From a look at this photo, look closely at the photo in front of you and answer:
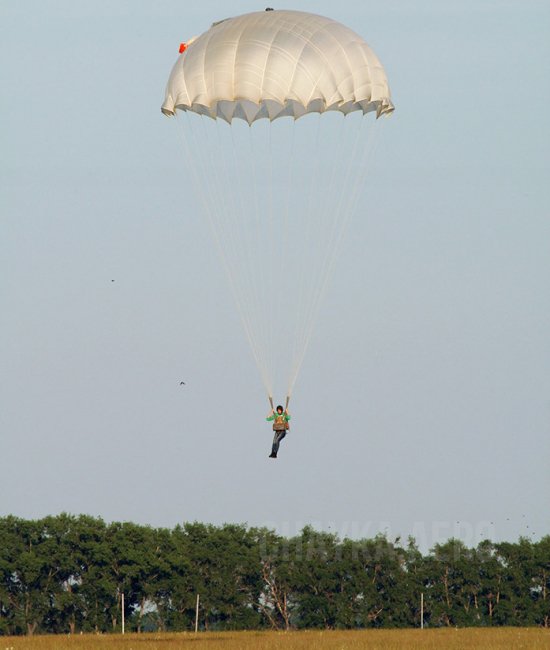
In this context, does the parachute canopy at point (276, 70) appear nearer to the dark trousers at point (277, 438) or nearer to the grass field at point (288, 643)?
the dark trousers at point (277, 438)

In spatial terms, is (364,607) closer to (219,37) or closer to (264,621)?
(264,621)

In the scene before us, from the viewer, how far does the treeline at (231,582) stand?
253ft

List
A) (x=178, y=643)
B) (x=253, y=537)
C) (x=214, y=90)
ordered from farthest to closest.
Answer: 1. (x=253, y=537)
2. (x=178, y=643)
3. (x=214, y=90)

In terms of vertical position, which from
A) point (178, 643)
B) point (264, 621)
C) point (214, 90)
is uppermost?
point (214, 90)

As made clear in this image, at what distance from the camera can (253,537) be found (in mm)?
83312

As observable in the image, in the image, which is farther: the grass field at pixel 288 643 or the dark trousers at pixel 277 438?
the grass field at pixel 288 643

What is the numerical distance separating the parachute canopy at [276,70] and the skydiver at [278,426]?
7.27 meters

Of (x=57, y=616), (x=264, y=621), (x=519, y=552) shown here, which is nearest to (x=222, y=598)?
(x=264, y=621)

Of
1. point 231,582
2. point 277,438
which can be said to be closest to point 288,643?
point 277,438

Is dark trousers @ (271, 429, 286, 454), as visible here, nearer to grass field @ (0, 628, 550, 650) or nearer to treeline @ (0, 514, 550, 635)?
grass field @ (0, 628, 550, 650)

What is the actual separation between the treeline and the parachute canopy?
38.3 m

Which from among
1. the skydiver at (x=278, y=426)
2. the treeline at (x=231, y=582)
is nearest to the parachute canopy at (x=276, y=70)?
the skydiver at (x=278, y=426)

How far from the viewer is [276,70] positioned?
40.9m

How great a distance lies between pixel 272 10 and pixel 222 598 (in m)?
41.3
